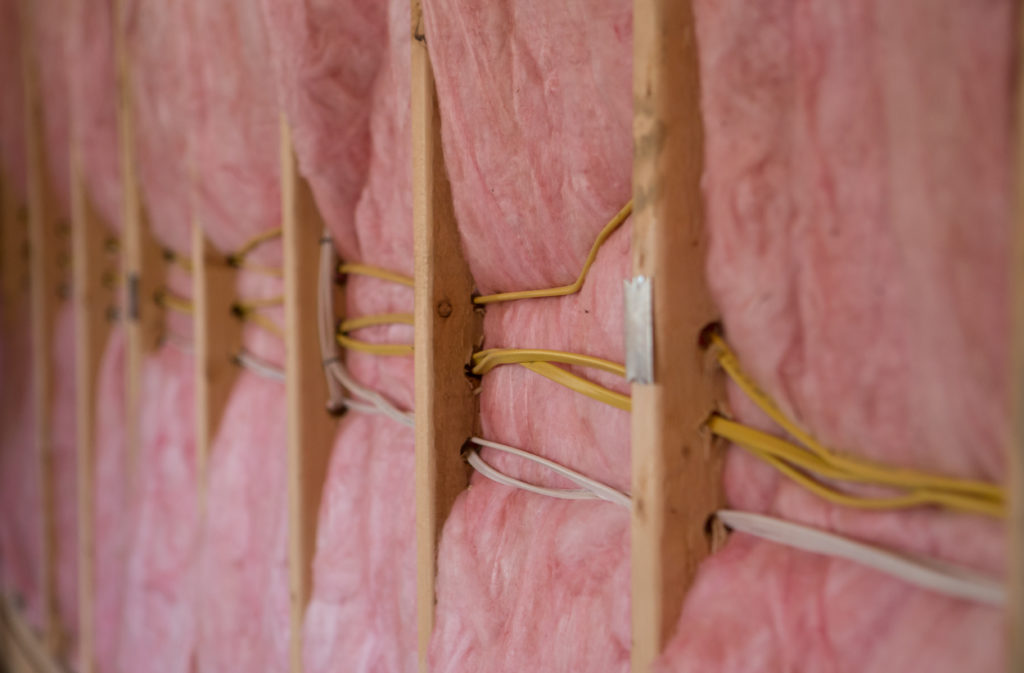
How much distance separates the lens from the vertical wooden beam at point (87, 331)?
2016 mm

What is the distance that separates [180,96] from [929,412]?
4.64 ft

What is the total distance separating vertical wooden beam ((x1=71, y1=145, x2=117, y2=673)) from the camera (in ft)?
6.61

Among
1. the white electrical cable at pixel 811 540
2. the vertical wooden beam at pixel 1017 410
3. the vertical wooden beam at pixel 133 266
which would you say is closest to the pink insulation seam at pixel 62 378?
the vertical wooden beam at pixel 133 266

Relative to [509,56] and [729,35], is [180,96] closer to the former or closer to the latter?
[509,56]

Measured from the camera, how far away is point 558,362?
0.83 meters

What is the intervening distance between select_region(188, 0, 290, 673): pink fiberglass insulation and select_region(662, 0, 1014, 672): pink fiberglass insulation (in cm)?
88

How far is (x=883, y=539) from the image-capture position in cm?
Answer: 55

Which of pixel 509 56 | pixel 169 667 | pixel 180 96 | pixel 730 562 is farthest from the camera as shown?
pixel 169 667

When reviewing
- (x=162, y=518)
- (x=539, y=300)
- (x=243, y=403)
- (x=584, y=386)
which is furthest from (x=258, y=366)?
(x=584, y=386)

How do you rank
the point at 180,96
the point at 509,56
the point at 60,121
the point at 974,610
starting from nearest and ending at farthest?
1. the point at 974,610
2. the point at 509,56
3. the point at 180,96
4. the point at 60,121

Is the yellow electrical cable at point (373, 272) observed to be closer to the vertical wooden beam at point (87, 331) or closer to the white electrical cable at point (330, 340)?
the white electrical cable at point (330, 340)

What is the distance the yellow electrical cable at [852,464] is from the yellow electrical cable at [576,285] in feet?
0.49

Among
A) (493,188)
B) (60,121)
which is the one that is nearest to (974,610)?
(493,188)

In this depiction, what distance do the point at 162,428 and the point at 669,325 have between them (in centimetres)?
144
